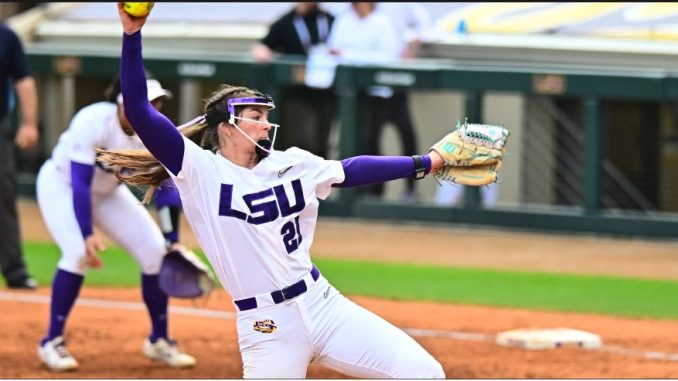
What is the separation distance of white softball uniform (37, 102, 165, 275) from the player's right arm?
255cm

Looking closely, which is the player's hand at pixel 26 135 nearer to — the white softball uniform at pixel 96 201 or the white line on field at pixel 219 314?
the white line on field at pixel 219 314

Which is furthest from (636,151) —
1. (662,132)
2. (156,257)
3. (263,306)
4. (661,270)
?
(263,306)

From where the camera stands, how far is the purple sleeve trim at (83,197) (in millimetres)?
7289

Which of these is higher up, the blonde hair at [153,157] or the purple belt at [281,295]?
the blonde hair at [153,157]

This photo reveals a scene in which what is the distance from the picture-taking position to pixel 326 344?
500cm

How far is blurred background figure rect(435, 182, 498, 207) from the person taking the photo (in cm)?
Result: 1315

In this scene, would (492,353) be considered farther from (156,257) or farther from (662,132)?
(662,132)

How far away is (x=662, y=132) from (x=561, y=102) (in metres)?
1.13

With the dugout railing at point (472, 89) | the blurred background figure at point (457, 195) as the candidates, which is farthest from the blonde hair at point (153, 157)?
the blurred background figure at point (457, 195)

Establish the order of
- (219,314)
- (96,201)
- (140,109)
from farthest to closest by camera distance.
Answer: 1. (219,314)
2. (96,201)
3. (140,109)

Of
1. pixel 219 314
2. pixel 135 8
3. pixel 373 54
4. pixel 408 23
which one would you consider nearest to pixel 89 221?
pixel 219 314

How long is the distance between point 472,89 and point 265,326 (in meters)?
8.28

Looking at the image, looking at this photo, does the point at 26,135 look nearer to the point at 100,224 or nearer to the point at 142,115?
the point at 100,224

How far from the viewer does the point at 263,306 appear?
5.02 metres
